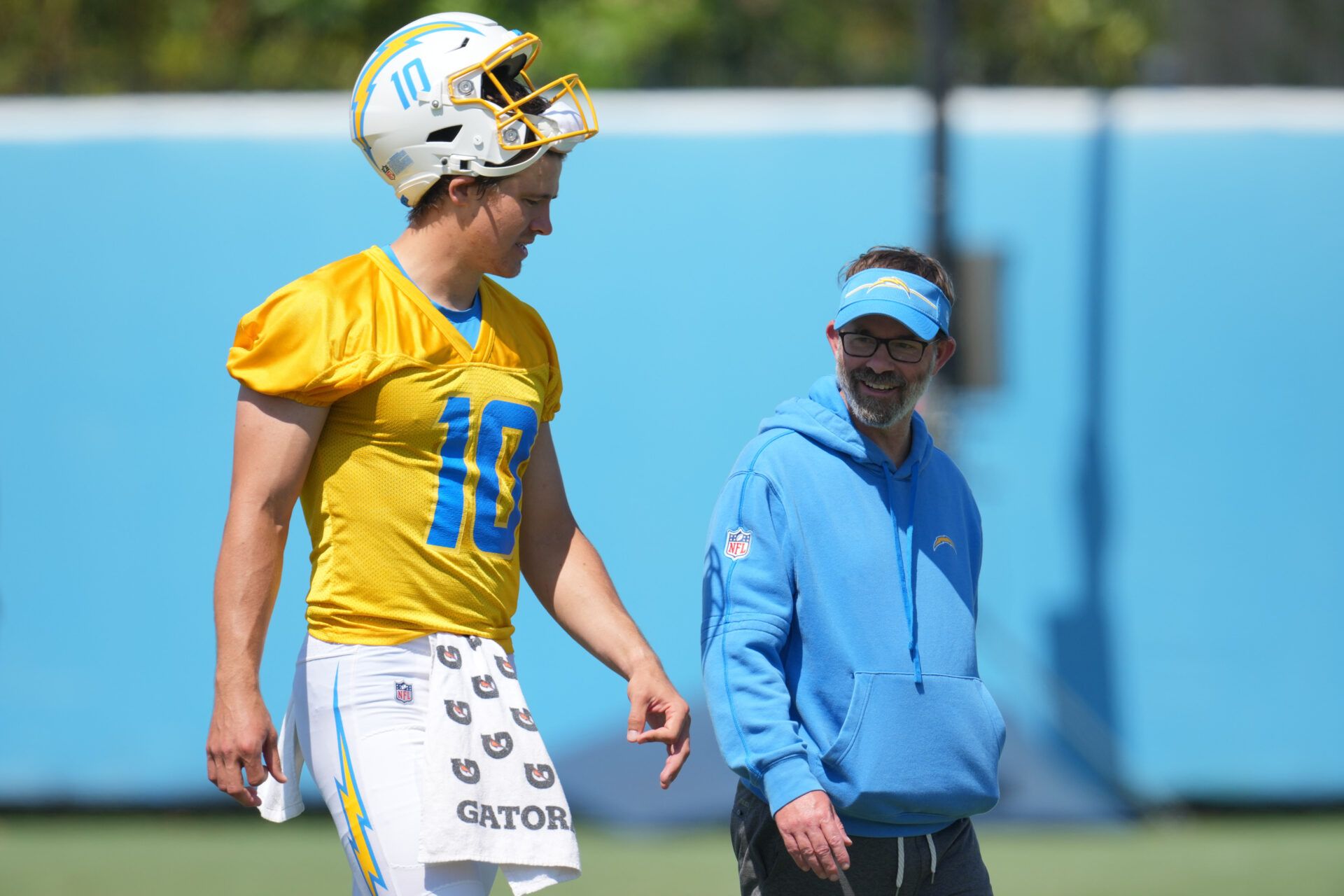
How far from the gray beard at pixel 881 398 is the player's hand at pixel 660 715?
666 mm

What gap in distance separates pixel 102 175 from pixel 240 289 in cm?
83

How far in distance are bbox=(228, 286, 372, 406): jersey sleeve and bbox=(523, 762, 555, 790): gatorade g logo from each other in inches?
29.5

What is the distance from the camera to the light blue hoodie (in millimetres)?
2877

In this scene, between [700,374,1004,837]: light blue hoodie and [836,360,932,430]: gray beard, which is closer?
[700,374,1004,837]: light blue hoodie

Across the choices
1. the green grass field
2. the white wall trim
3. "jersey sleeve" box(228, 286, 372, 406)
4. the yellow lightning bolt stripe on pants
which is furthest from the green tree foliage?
the yellow lightning bolt stripe on pants

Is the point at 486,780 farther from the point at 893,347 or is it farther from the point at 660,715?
the point at 893,347

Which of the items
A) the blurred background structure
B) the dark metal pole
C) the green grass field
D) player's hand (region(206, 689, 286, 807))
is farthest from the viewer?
the blurred background structure

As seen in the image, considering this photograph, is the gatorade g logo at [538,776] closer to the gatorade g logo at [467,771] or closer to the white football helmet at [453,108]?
the gatorade g logo at [467,771]

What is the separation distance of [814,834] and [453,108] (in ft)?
4.85

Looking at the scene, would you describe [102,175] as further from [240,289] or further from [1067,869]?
[1067,869]

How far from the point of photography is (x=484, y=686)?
273cm

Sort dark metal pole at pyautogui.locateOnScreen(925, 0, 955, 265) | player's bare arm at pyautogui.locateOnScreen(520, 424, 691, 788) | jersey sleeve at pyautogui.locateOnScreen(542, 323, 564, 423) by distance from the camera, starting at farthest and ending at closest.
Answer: dark metal pole at pyautogui.locateOnScreen(925, 0, 955, 265) < jersey sleeve at pyautogui.locateOnScreen(542, 323, 564, 423) < player's bare arm at pyautogui.locateOnScreen(520, 424, 691, 788)

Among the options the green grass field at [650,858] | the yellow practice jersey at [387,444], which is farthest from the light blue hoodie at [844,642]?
the green grass field at [650,858]

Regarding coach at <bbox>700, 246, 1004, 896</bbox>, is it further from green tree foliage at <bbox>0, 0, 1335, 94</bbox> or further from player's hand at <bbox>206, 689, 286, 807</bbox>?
green tree foliage at <bbox>0, 0, 1335, 94</bbox>
